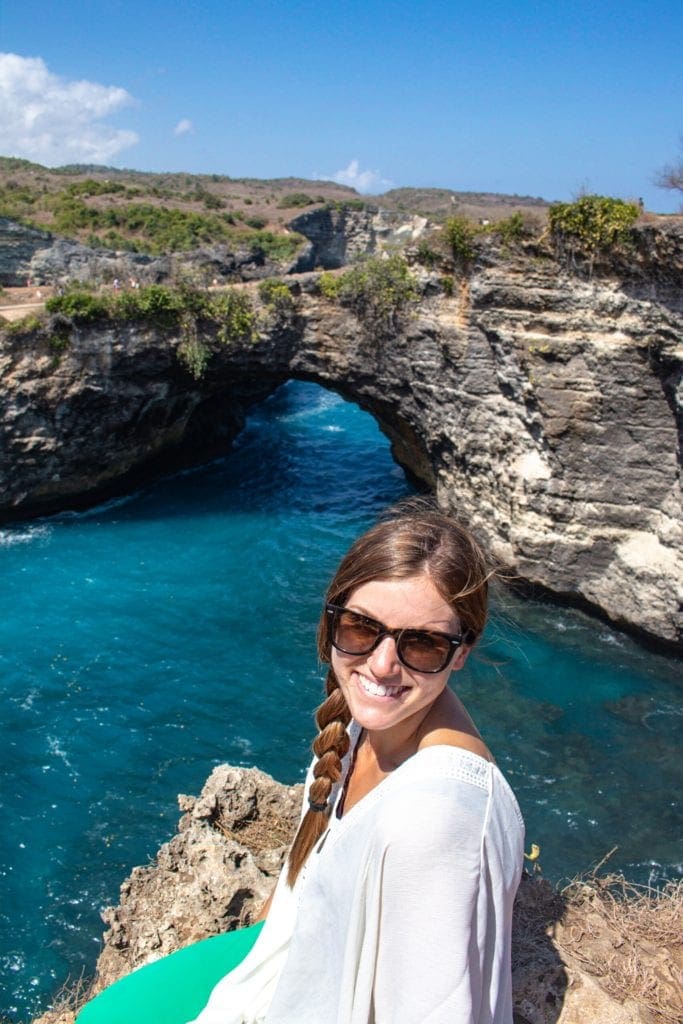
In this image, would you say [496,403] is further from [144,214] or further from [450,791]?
[144,214]

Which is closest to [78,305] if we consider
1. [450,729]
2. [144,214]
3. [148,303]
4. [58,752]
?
[148,303]

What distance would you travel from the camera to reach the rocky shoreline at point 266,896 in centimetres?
410

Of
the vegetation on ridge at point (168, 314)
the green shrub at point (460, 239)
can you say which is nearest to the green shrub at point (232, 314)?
the vegetation on ridge at point (168, 314)

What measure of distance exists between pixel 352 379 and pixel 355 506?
4.56 metres

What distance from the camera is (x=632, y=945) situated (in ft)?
14.8

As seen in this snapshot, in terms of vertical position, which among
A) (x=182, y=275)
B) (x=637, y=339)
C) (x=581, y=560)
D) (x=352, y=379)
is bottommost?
(x=581, y=560)

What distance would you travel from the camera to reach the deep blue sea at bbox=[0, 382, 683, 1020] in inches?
471

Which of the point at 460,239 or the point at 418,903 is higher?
the point at 460,239

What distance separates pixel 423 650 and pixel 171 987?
2.15 meters

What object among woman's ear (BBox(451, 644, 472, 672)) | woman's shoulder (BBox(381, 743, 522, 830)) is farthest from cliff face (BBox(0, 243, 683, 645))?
woman's shoulder (BBox(381, 743, 522, 830))

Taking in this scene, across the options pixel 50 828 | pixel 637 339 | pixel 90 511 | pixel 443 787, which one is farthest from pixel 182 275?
pixel 443 787

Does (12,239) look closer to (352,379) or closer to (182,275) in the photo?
(182,275)

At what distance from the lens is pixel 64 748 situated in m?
14.3

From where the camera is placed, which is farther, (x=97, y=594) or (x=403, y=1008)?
(x=97, y=594)
